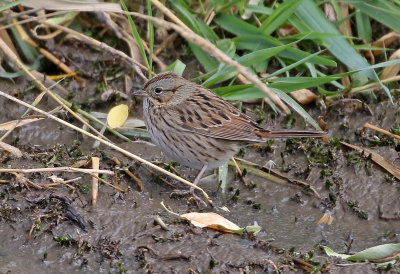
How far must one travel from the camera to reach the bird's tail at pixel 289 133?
258 inches

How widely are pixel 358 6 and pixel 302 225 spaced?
2845mm

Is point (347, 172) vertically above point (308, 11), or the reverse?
point (308, 11)

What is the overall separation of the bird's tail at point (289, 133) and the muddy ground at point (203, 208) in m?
0.45

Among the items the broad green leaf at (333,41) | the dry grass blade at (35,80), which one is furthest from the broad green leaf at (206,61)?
the dry grass blade at (35,80)

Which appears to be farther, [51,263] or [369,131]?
[369,131]

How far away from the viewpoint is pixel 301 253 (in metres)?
5.68

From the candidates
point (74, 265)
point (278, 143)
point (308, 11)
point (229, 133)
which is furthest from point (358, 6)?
point (74, 265)

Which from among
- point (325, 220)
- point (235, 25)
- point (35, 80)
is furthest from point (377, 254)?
point (35, 80)

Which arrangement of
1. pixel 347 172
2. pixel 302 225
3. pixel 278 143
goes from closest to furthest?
pixel 302 225 < pixel 347 172 < pixel 278 143

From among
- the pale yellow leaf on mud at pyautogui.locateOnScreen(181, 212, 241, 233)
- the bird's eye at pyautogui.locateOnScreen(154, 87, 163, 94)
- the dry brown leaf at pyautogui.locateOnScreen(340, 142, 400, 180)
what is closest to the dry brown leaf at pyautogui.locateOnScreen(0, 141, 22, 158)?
the bird's eye at pyautogui.locateOnScreen(154, 87, 163, 94)

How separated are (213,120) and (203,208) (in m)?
0.85

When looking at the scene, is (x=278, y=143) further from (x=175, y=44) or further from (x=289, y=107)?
(x=175, y=44)

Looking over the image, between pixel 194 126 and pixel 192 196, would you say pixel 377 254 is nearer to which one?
pixel 192 196

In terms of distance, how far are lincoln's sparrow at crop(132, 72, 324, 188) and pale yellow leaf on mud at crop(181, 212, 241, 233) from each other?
2.15 ft
